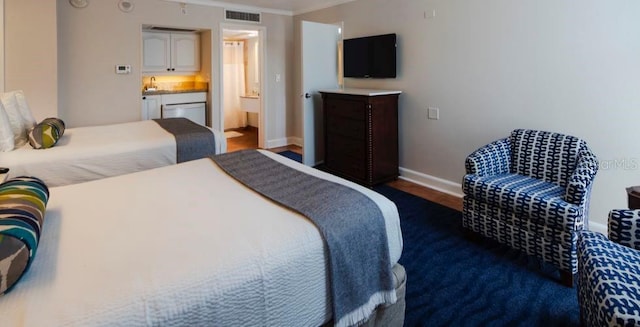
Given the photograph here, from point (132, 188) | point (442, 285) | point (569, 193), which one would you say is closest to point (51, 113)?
point (132, 188)

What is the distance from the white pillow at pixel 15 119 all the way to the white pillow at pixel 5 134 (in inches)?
5.2

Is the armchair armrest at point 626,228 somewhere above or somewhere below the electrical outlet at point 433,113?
below

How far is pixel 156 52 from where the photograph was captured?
614 cm

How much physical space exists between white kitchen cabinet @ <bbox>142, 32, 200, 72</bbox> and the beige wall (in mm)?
1885

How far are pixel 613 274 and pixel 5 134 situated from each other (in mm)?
3724

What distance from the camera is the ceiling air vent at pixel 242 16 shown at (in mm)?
5578

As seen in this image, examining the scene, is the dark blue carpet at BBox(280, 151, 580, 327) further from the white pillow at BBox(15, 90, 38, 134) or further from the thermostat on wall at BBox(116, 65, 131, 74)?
the thermostat on wall at BBox(116, 65, 131, 74)

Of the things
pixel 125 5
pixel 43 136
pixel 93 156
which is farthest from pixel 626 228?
pixel 125 5

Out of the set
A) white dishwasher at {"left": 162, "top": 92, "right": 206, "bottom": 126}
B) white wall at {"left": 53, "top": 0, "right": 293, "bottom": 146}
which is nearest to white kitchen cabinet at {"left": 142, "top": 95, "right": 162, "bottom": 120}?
white dishwasher at {"left": 162, "top": 92, "right": 206, "bottom": 126}

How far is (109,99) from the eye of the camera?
4852 mm

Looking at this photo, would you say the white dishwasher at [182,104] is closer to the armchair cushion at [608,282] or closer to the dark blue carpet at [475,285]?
the dark blue carpet at [475,285]

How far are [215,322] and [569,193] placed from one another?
220cm

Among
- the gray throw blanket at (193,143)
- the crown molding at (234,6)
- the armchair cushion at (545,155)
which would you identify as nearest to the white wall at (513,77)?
the armchair cushion at (545,155)

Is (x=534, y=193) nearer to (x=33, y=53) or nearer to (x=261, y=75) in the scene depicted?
(x=261, y=75)
